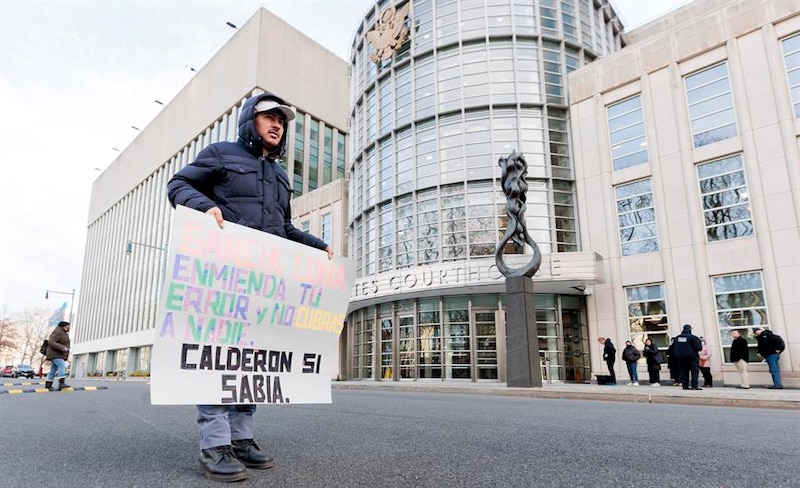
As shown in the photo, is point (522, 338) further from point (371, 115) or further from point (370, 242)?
point (371, 115)

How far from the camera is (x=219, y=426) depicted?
2773 millimetres

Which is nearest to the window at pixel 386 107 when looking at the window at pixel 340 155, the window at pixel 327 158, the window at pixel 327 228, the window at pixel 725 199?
the window at pixel 327 228

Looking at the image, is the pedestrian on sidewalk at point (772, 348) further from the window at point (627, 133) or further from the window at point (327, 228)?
the window at point (327, 228)

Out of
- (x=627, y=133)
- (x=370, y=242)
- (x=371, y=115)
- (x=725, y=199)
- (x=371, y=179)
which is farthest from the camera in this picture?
(x=371, y=115)

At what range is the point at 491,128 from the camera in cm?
2342

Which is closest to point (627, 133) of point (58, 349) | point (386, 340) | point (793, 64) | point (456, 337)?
point (793, 64)

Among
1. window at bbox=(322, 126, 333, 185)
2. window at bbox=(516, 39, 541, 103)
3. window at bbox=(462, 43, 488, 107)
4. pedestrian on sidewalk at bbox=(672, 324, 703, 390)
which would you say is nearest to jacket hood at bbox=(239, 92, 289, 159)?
pedestrian on sidewalk at bbox=(672, 324, 703, 390)

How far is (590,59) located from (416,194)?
36.0 feet

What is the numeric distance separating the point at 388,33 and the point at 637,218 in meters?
16.1

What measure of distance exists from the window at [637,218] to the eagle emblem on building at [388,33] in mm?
13848

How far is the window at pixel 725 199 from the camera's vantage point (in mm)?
17800

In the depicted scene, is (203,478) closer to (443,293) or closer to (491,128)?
(443,293)

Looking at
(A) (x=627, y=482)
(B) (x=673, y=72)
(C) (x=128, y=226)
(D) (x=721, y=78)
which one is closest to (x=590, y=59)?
(B) (x=673, y=72)

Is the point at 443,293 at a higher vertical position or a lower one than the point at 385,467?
higher
